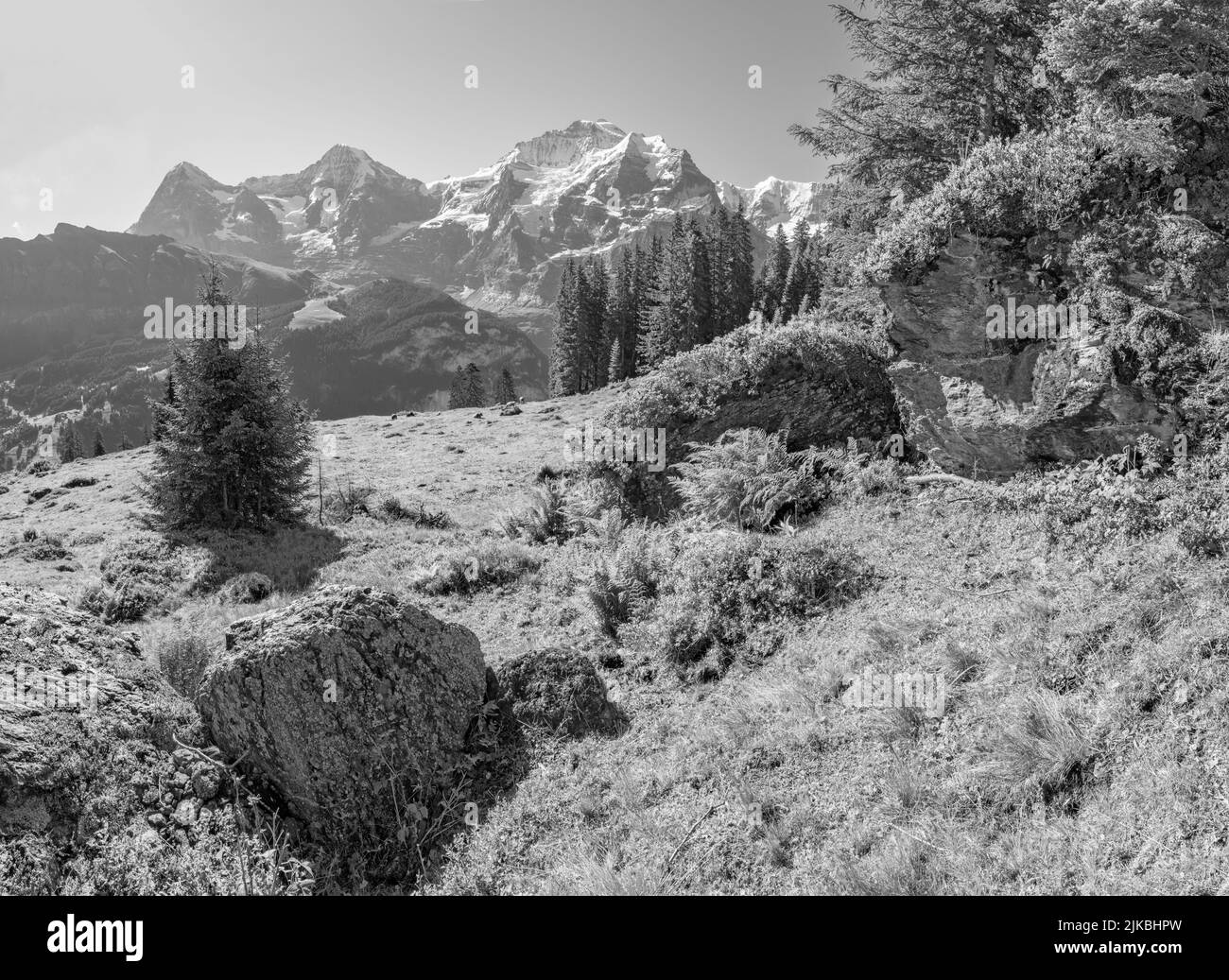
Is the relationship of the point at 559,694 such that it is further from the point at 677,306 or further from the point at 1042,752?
the point at 677,306

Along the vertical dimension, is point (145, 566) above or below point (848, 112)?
below

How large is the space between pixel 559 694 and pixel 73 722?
4462 millimetres

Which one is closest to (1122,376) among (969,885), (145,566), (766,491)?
(766,491)

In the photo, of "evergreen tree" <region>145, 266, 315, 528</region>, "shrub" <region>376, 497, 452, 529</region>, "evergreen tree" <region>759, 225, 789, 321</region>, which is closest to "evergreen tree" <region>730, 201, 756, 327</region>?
"evergreen tree" <region>759, 225, 789, 321</region>

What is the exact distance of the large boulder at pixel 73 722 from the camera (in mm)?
4977

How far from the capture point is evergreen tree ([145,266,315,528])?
63.1 feet

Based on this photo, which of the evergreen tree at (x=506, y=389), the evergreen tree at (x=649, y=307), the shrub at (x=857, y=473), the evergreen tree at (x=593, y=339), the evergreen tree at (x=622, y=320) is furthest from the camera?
the evergreen tree at (x=506, y=389)

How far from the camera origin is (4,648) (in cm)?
612

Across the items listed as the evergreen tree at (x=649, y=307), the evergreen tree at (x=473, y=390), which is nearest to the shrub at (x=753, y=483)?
the evergreen tree at (x=649, y=307)

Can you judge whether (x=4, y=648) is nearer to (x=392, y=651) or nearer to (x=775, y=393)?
(x=392, y=651)

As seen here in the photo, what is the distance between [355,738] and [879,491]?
884 centimetres

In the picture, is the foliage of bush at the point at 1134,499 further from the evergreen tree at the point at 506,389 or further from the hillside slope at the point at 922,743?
the evergreen tree at the point at 506,389

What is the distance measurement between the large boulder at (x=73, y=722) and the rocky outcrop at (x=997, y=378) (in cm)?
1134
